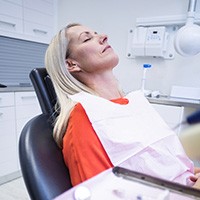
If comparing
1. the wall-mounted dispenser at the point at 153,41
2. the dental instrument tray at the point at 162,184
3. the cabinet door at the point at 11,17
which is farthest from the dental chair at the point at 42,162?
the cabinet door at the point at 11,17

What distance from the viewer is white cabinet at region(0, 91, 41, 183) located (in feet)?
6.15

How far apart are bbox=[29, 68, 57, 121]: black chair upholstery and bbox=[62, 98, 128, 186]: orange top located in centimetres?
19

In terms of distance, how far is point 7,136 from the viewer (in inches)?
76.4

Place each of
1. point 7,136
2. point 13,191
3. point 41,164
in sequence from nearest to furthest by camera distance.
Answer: point 41,164 < point 13,191 < point 7,136

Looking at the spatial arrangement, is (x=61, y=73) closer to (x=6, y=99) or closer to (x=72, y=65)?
(x=72, y=65)

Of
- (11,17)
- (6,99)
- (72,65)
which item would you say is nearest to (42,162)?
(72,65)

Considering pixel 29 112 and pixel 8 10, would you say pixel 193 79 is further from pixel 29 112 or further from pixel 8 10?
pixel 8 10

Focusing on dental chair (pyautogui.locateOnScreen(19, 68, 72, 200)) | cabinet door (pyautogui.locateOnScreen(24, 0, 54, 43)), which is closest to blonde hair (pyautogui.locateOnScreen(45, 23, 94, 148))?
dental chair (pyautogui.locateOnScreen(19, 68, 72, 200))

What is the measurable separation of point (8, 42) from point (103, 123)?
1886mm

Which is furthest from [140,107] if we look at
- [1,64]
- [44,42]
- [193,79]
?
[44,42]

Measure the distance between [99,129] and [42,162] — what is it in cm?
21

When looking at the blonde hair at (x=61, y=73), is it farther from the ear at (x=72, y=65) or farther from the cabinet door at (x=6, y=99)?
the cabinet door at (x=6, y=99)

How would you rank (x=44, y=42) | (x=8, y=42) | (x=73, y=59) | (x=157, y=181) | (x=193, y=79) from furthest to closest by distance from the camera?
(x=44, y=42) < (x=8, y=42) < (x=193, y=79) < (x=73, y=59) < (x=157, y=181)

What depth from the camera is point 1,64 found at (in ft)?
Answer: 7.09
